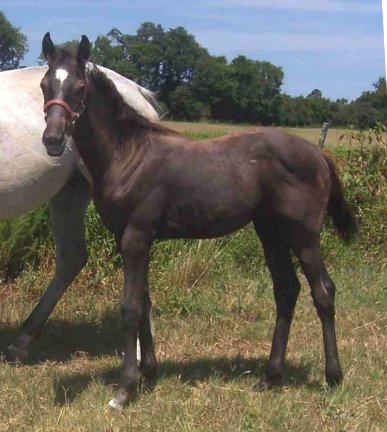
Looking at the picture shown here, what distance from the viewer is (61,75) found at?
3.69 metres

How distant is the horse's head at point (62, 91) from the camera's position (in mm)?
3527

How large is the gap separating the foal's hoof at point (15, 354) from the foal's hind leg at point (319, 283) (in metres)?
2.22

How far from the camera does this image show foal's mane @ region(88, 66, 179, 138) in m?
4.01

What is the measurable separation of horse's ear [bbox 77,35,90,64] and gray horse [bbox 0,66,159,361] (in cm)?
82

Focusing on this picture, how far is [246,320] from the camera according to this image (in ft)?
19.6

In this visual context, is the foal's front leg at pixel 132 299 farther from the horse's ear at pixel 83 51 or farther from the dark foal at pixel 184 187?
the horse's ear at pixel 83 51

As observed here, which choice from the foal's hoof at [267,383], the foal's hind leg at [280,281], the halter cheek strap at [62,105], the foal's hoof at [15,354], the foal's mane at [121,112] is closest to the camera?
the halter cheek strap at [62,105]

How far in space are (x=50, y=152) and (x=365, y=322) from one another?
3.35 metres

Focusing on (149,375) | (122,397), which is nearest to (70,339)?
(149,375)

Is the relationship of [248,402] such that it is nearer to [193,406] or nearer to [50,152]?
[193,406]

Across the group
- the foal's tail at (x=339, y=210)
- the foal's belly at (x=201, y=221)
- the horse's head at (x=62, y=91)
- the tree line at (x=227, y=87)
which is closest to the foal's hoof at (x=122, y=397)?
the foal's belly at (x=201, y=221)

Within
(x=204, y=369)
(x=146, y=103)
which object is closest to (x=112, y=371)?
(x=204, y=369)

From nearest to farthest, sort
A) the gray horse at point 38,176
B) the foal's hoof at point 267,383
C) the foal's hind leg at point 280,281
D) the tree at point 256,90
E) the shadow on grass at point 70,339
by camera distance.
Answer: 1. the foal's hoof at point 267,383
2. the foal's hind leg at point 280,281
3. the gray horse at point 38,176
4. the shadow on grass at point 70,339
5. the tree at point 256,90

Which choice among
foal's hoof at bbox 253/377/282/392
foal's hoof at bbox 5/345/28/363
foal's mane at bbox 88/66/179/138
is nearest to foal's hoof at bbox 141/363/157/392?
foal's hoof at bbox 253/377/282/392
